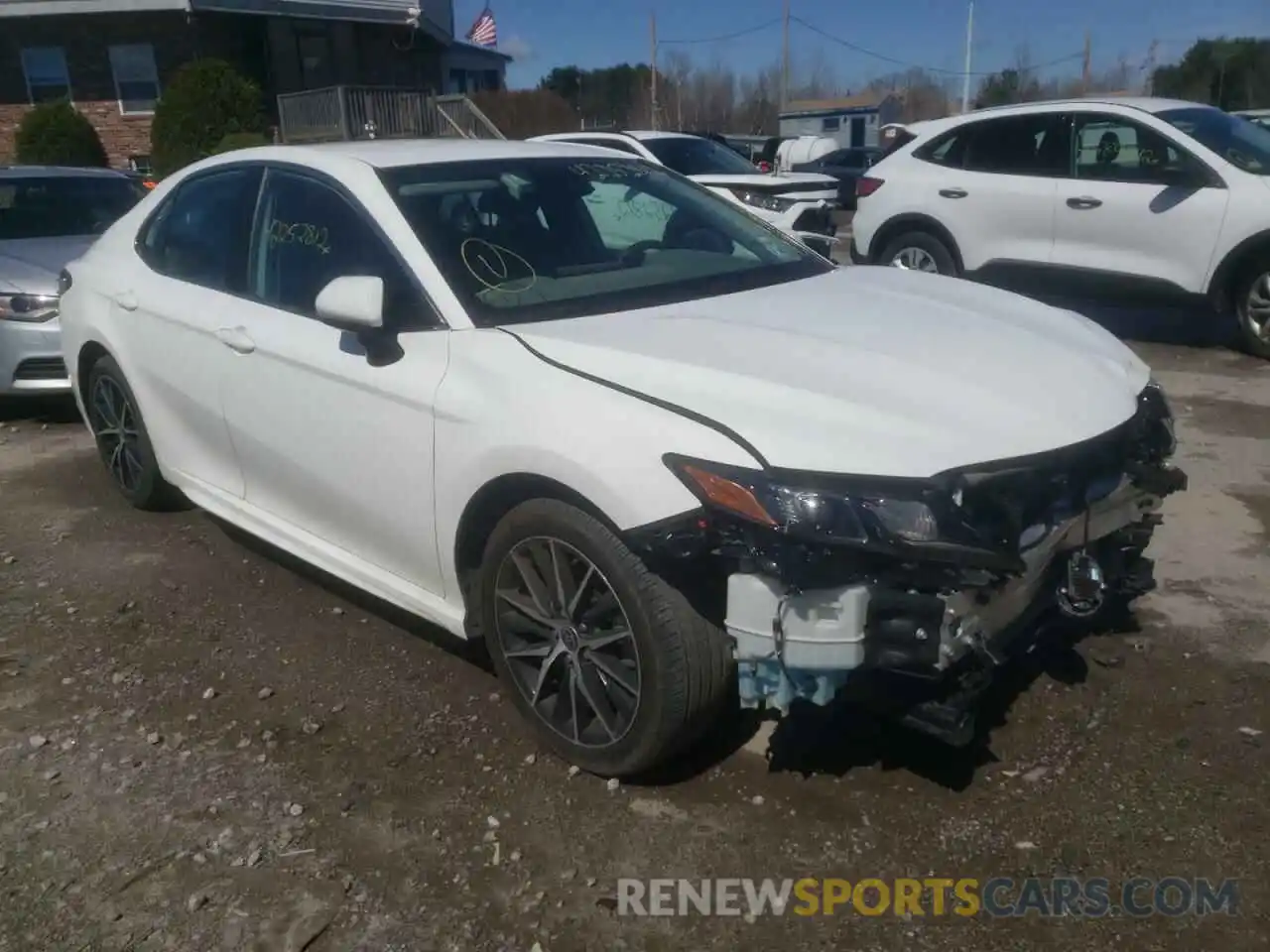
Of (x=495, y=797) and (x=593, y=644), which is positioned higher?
(x=593, y=644)

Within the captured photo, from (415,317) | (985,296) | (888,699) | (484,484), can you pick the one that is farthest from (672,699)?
(985,296)

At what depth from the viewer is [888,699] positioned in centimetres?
286

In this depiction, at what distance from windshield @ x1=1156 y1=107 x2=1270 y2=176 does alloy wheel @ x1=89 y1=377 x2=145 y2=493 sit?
22.8ft

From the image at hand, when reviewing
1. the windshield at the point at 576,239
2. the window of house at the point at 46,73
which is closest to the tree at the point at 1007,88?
the window of house at the point at 46,73

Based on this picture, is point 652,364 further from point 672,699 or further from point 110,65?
point 110,65

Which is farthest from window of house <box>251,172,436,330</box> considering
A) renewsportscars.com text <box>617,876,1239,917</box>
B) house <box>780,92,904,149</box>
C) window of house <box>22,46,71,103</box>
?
house <box>780,92,904,149</box>

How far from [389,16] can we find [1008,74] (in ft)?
119

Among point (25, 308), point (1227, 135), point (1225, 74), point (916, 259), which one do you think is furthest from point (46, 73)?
point (1225, 74)

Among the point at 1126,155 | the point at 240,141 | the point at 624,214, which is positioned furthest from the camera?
the point at 240,141

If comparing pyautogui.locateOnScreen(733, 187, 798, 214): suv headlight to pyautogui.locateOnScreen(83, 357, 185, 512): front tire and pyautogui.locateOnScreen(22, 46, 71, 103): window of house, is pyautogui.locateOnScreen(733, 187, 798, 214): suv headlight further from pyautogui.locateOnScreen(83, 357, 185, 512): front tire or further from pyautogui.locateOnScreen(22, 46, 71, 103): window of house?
pyautogui.locateOnScreen(22, 46, 71, 103): window of house

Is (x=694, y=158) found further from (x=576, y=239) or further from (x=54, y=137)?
(x=54, y=137)

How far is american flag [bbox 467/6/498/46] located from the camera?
3466 centimetres

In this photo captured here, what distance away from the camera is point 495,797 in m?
3.23

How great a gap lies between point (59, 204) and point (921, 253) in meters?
6.50
